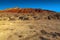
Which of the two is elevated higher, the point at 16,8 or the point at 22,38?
the point at 16,8

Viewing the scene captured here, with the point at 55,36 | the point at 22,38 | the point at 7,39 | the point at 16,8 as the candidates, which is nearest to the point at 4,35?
the point at 7,39

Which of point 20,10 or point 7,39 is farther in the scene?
point 20,10

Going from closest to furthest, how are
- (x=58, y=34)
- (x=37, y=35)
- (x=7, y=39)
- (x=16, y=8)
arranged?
(x=7, y=39), (x=37, y=35), (x=58, y=34), (x=16, y=8)

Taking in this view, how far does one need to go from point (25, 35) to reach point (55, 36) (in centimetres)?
152

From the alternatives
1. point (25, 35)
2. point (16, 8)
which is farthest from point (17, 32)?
point (16, 8)

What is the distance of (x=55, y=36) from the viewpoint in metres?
7.82

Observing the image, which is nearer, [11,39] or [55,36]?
[11,39]

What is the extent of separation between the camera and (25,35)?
741cm

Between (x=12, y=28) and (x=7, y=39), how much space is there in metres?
1.34

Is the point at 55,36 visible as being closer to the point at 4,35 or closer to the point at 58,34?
the point at 58,34

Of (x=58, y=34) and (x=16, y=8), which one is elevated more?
(x=16, y=8)

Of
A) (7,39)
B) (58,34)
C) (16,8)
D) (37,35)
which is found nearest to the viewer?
(7,39)

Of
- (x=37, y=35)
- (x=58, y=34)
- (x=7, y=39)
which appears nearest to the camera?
(x=7, y=39)

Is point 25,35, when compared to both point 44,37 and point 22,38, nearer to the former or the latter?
point 22,38
